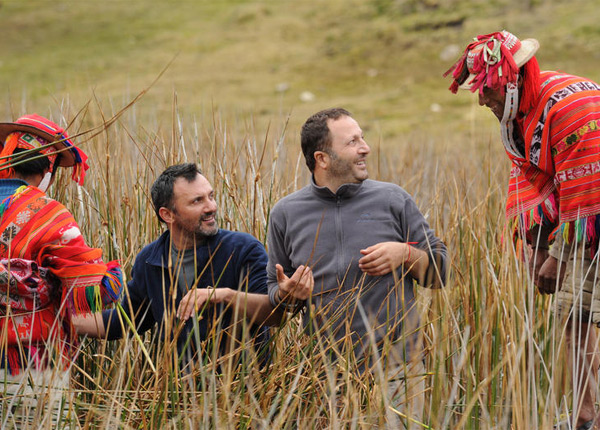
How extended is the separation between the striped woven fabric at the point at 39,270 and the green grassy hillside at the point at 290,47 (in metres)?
15.3

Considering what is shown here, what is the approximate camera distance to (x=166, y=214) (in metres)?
2.32

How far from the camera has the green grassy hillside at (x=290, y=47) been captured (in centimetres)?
2219

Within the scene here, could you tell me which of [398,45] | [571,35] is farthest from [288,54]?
[571,35]

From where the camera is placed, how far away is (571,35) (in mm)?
23938

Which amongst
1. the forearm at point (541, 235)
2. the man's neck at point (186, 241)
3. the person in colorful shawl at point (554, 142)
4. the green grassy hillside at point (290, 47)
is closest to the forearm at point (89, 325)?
the man's neck at point (186, 241)

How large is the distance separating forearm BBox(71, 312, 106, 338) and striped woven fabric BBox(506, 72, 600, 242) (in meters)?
1.19

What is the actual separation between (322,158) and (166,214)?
1.58ft

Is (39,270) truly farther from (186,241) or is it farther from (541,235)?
(541,235)

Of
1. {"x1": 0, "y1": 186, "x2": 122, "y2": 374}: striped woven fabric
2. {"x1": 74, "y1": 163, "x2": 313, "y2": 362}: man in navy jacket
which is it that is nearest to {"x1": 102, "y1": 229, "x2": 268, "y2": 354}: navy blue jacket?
{"x1": 74, "y1": 163, "x2": 313, "y2": 362}: man in navy jacket

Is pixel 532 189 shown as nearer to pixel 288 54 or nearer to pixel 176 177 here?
pixel 176 177

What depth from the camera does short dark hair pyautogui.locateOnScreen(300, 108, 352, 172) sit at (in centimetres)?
232

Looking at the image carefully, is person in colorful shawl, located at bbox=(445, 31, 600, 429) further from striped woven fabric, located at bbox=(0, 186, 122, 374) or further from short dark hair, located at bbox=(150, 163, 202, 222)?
striped woven fabric, located at bbox=(0, 186, 122, 374)

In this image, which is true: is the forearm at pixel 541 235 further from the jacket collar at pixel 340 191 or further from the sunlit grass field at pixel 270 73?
the jacket collar at pixel 340 191

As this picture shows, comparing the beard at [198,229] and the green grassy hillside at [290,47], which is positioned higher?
the green grassy hillside at [290,47]
